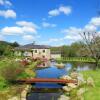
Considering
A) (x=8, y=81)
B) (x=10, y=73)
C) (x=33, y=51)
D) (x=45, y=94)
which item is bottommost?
(x=45, y=94)

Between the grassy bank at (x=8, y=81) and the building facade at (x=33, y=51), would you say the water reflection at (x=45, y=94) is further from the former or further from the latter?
the building facade at (x=33, y=51)

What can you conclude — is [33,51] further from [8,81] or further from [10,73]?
[8,81]

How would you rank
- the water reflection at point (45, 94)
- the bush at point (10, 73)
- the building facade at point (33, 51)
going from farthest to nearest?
the building facade at point (33, 51) → the bush at point (10, 73) → the water reflection at point (45, 94)

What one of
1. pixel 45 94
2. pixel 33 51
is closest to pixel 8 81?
pixel 45 94

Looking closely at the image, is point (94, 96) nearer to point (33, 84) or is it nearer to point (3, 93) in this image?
point (3, 93)

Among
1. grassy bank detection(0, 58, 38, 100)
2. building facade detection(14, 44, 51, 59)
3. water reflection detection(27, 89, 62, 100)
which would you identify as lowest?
water reflection detection(27, 89, 62, 100)

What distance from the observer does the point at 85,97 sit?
2248cm

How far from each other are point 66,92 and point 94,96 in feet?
20.0

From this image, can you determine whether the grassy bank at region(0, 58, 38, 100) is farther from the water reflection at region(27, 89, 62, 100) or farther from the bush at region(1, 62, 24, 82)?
the water reflection at region(27, 89, 62, 100)

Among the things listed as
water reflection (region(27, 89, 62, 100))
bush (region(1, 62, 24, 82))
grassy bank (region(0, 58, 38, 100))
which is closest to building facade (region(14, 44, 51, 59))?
grassy bank (region(0, 58, 38, 100))

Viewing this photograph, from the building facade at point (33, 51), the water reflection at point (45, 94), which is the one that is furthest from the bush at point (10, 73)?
the building facade at point (33, 51)

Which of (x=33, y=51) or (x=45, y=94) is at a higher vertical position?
(x=33, y=51)

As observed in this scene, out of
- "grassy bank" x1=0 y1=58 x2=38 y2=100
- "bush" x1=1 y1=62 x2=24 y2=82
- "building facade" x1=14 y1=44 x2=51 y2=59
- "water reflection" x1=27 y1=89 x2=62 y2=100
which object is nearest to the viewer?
"water reflection" x1=27 y1=89 x2=62 y2=100

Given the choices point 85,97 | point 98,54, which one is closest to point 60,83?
point 85,97
